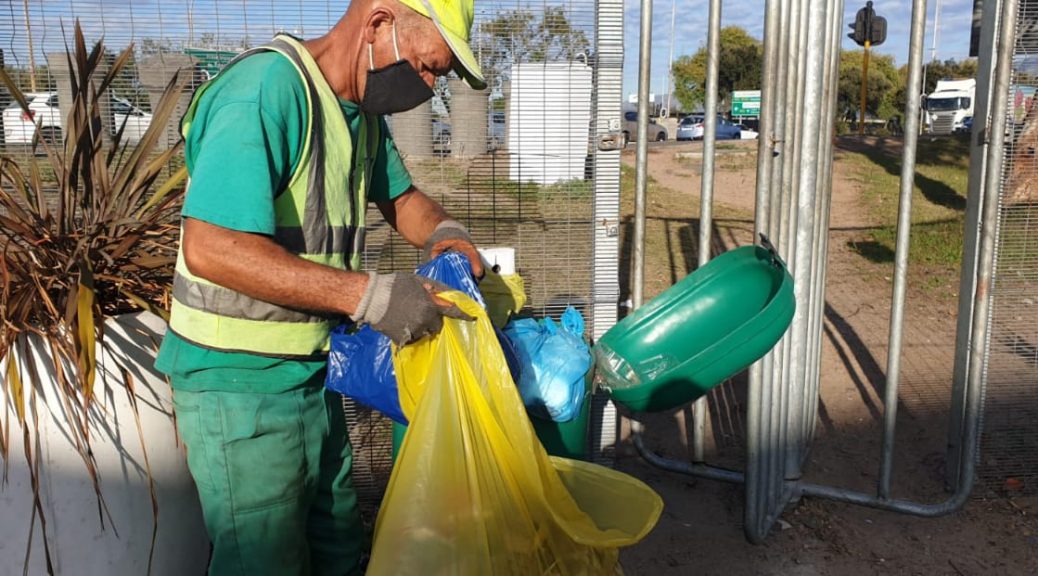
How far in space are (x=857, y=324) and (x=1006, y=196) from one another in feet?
8.82

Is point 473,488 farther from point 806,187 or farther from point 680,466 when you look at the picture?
point 680,466

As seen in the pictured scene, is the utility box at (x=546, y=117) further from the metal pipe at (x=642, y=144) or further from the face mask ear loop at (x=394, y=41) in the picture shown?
the face mask ear loop at (x=394, y=41)

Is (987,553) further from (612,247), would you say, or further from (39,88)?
(39,88)

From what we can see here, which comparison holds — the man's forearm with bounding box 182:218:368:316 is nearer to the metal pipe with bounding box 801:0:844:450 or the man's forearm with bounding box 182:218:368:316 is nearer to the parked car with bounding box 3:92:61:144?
the parked car with bounding box 3:92:61:144

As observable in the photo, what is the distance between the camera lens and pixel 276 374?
2146 millimetres

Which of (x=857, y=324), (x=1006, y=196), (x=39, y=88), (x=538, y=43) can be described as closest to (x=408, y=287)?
(x=538, y=43)

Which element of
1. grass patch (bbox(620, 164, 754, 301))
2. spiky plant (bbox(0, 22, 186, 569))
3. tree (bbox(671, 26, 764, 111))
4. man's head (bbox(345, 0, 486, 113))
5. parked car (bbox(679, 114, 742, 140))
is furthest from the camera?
tree (bbox(671, 26, 764, 111))

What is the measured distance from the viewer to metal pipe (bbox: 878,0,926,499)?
3.39 metres

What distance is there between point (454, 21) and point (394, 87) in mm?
215

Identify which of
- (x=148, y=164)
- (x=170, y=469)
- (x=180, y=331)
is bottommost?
(x=170, y=469)

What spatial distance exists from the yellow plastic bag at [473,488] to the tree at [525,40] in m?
1.57

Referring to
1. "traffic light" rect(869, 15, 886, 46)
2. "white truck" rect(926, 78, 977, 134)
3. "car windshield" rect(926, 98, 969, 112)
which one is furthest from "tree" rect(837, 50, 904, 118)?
"traffic light" rect(869, 15, 886, 46)

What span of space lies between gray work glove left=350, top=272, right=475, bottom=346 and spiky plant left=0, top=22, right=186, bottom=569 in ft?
2.66

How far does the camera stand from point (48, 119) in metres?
3.19
